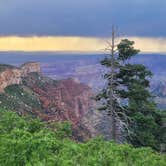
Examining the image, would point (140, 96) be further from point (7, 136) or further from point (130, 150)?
point (7, 136)

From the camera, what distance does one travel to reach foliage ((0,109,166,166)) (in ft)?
43.4

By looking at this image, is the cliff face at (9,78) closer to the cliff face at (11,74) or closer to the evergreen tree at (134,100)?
the cliff face at (11,74)

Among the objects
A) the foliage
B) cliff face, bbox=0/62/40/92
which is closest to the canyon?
cliff face, bbox=0/62/40/92

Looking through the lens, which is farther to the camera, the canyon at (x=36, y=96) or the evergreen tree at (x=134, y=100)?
the canyon at (x=36, y=96)

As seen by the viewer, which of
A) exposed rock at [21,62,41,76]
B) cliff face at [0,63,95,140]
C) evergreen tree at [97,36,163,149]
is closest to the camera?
evergreen tree at [97,36,163,149]

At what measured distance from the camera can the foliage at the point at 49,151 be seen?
13227 mm

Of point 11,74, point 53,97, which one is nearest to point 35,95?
point 11,74

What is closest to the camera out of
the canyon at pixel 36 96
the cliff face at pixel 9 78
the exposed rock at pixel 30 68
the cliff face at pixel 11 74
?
the canyon at pixel 36 96

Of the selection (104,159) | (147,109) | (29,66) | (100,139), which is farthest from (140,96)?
(29,66)

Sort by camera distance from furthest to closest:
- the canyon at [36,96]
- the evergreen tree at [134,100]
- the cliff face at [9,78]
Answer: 1. the cliff face at [9,78]
2. the canyon at [36,96]
3. the evergreen tree at [134,100]

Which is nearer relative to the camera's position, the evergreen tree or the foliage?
the foliage

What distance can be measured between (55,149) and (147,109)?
29722mm

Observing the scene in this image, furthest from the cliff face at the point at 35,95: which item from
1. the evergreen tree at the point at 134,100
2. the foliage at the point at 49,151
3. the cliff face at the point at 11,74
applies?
the foliage at the point at 49,151

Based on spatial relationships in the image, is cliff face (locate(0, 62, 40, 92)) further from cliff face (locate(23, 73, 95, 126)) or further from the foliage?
the foliage
